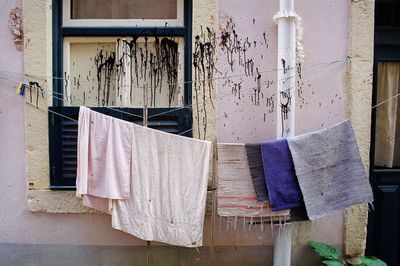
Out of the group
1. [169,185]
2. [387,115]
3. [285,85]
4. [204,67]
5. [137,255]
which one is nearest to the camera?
[169,185]

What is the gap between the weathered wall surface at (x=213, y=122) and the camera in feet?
12.5

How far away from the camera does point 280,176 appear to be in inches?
131

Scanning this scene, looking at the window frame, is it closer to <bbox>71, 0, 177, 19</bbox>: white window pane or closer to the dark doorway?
<bbox>71, 0, 177, 19</bbox>: white window pane

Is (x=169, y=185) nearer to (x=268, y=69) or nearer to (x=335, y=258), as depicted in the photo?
(x=268, y=69)

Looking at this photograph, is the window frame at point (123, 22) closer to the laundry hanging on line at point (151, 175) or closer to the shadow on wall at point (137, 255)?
the laundry hanging on line at point (151, 175)

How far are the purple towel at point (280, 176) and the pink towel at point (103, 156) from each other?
1285 mm

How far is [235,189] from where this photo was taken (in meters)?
3.36

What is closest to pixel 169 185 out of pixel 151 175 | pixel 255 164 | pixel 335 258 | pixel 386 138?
pixel 151 175

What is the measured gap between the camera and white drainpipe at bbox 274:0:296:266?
11.6 ft

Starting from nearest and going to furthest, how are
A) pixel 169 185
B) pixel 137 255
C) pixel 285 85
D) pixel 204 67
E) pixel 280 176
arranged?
Result: pixel 280 176
pixel 169 185
pixel 285 85
pixel 204 67
pixel 137 255

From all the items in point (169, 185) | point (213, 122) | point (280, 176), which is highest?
point (213, 122)

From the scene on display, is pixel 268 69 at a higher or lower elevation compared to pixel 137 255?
higher

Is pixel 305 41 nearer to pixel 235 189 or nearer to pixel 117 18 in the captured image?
pixel 235 189

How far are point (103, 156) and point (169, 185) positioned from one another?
0.69 metres
